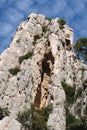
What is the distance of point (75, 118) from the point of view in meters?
Answer: 55.7

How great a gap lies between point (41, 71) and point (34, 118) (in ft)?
46.8

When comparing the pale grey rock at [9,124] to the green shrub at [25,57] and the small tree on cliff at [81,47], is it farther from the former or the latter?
the small tree on cliff at [81,47]

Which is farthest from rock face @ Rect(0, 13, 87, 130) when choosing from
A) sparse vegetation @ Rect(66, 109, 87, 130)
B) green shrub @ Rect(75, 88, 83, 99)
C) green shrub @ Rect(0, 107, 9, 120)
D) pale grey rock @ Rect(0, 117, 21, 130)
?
pale grey rock @ Rect(0, 117, 21, 130)

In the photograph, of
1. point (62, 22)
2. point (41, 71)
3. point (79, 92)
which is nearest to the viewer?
point (79, 92)

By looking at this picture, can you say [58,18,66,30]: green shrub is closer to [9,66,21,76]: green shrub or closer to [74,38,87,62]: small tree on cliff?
[74,38,87,62]: small tree on cliff

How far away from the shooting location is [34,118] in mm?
54469

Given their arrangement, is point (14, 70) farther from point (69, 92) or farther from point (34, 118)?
point (34, 118)

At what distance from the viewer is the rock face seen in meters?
56.7

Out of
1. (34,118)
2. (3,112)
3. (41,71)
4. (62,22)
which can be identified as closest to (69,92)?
(41,71)

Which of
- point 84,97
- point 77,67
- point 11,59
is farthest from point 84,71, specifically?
point 11,59

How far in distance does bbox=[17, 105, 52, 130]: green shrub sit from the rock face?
96cm

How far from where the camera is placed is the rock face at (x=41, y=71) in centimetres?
5666

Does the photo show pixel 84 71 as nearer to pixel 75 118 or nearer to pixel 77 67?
pixel 77 67

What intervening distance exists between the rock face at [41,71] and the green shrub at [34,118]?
0.96m
